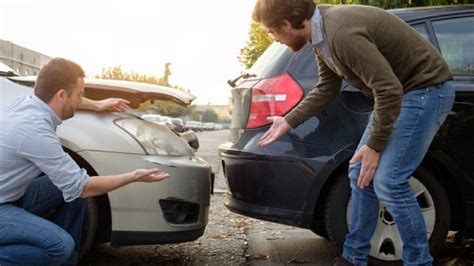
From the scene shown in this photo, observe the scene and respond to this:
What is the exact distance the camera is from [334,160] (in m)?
3.28

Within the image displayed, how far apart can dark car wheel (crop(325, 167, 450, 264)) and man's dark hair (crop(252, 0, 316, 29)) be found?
114 centimetres

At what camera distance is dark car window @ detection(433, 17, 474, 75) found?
11.4 feet

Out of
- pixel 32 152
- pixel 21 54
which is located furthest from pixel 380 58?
pixel 21 54

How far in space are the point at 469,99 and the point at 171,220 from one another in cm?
183

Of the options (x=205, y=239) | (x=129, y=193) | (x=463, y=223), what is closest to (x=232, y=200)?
(x=129, y=193)

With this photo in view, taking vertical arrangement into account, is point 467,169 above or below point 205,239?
above

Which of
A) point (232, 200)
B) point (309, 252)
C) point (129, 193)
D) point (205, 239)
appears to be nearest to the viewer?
point (129, 193)

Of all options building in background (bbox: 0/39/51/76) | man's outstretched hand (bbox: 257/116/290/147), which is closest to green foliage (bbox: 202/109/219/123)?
building in background (bbox: 0/39/51/76)

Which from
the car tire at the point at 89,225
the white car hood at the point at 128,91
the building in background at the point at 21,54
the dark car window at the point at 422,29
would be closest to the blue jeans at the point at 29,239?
the car tire at the point at 89,225

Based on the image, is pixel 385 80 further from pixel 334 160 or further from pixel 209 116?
pixel 209 116

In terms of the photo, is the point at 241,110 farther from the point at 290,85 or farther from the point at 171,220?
the point at 171,220

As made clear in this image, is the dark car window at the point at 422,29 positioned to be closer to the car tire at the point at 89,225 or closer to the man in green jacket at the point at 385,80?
the man in green jacket at the point at 385,80

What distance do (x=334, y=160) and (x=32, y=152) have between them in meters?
1.63

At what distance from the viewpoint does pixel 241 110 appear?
3631mm
